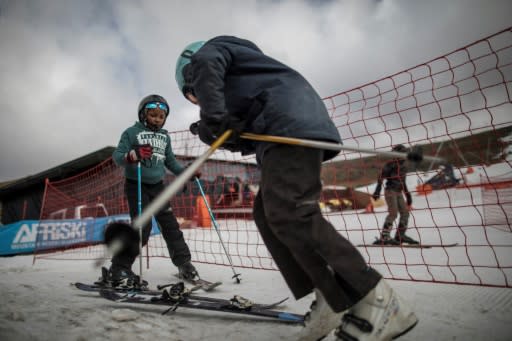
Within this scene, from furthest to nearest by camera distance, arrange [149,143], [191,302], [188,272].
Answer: [149,143], [188,272], [191,302]

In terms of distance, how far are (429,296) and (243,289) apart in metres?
1.45

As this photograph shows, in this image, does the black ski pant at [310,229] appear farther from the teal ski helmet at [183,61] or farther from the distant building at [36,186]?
the distant building at [36,186]

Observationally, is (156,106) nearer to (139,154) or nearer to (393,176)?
(139,154)

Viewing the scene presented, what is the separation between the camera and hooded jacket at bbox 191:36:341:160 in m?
1.27

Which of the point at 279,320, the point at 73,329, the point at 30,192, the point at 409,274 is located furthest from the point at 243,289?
the point at 30,192

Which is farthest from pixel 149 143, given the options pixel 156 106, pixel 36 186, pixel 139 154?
pixel 36 186

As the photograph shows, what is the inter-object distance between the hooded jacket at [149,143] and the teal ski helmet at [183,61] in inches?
53.3

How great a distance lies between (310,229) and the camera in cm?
116

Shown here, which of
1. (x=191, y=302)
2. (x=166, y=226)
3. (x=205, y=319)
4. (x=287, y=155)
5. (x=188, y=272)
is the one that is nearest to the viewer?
(x=287, y=155)

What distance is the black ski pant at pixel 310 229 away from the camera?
1.12 metres

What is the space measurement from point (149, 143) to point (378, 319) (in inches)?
105

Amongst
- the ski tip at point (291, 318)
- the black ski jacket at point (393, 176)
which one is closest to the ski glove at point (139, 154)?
the ski tip at point (291, 318)

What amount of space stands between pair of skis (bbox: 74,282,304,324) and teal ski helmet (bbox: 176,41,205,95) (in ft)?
4.64

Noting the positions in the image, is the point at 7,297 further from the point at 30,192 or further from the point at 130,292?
the point at 30,192
